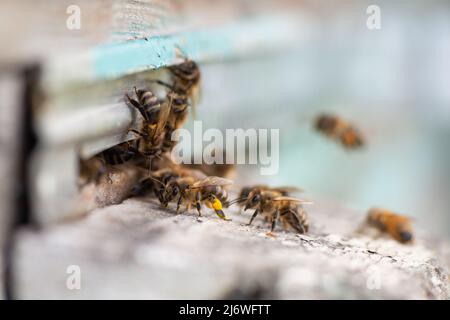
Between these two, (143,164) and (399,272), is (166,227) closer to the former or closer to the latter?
(143,164)

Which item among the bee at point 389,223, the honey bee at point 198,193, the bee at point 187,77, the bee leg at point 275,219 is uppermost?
the bee at point 187,77

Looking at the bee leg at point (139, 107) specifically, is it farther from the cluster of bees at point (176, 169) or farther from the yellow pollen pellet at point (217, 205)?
the yellow pollen pellet at point (217, 205)

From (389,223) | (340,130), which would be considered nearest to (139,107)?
(389,223)

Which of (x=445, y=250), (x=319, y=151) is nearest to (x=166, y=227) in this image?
(x=445, y=250)

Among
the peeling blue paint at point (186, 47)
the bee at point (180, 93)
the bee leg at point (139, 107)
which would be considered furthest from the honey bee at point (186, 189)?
the peeling blue paint at point (186, 47)

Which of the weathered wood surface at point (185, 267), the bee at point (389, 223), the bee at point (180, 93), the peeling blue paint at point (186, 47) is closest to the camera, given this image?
the weathered wood surface at point (185, 267)
